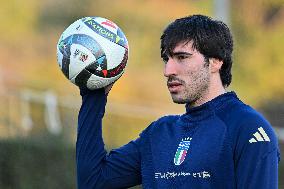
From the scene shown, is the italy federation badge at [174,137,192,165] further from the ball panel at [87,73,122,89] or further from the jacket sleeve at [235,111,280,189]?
the ball panel at [87,73,122,89]

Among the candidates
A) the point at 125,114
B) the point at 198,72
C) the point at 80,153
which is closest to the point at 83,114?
the point at 80,153

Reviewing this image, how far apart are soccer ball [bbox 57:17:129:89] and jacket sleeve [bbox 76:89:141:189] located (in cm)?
12

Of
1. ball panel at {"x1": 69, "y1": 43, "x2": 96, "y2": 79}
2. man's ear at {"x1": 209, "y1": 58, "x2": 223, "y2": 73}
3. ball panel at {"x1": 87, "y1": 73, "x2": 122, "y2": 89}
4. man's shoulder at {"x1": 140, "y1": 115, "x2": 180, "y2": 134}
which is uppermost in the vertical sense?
ball panel at {"x1": 69, "y1": 43, "x2": 96, "y2": 79}

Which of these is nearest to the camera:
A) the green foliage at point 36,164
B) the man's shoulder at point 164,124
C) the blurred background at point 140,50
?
the man's shoulder at point 164,124

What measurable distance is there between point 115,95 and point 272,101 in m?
4.23

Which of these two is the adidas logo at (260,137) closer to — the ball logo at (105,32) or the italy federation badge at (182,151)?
the italy federation badge at (182,151)

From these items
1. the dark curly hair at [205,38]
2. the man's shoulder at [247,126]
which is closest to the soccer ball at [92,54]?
the dark curly hair at [205,38]

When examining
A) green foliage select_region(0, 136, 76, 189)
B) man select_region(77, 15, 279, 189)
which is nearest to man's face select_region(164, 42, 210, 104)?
man select_region(77, 15, 279, 189)

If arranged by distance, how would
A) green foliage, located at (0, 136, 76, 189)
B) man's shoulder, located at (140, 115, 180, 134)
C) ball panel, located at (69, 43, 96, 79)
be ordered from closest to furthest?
ball panel, located at (69, 43, 96, 79) → man's shoulder, located at (140, 115, 180, 134) → green foliage, located at (0, 136, 76, 189)

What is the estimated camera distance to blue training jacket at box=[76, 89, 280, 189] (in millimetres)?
4797

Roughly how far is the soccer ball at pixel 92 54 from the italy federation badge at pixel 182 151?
0.58m

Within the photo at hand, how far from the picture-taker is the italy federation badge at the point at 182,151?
5.11 meters

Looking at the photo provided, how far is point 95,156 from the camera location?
5410 millimetres

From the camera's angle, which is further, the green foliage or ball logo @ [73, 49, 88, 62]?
the green foliage
